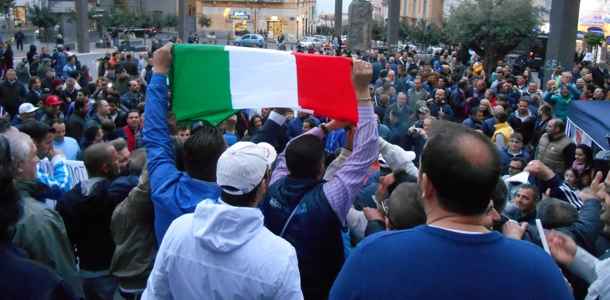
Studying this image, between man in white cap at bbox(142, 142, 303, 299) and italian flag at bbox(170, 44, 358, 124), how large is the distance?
154 cm

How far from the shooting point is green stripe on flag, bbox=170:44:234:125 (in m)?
4.23

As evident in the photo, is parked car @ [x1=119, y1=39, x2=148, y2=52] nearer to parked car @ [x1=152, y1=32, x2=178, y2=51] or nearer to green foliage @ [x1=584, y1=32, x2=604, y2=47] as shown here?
parked car @ [x1=152, y1=32, x2=178, y2=51]

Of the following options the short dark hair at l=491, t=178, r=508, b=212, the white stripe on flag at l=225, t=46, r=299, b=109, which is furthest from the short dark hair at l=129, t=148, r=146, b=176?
the short dark hair at l=491, t=178, r=508, b=212

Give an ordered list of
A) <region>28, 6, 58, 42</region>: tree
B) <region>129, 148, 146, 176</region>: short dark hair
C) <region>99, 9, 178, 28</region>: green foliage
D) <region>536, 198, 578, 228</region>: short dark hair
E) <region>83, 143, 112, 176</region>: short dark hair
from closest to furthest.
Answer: <region>536, 198, 578, 228</region>: short dark hair → <region>83, 143, 112, 176</region>: short dark hair → <region>129, 148, 146, 176</region>: short dark hair → <region>28, 6, 58, 42</region>: tree → <region>99, 9, 178, 28</region>: green foliage

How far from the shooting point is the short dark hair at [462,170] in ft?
6.43

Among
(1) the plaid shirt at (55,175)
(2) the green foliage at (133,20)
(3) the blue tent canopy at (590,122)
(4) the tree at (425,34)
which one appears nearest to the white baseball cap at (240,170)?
(1) the plaid shirt at (55,175)

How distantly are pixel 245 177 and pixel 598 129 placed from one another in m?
8.26

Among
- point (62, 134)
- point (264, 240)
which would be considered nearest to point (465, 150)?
point (264, 240)

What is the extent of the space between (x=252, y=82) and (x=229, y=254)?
2066mm

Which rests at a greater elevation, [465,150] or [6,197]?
[465,150]

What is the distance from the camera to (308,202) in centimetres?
349

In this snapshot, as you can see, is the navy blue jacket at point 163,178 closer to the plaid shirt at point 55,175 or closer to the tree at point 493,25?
the plaid shirt at point 55,175

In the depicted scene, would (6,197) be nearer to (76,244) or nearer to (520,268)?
(520,268)

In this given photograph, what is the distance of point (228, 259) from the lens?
255 centimetres
